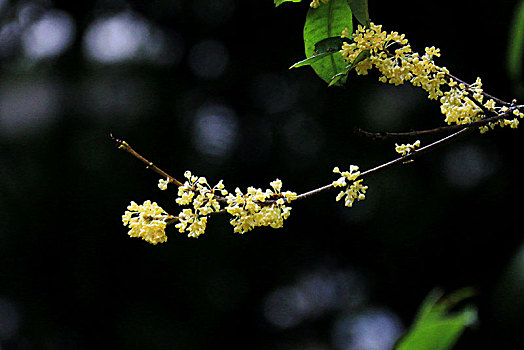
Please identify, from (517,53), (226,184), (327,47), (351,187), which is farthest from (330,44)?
(226,184)

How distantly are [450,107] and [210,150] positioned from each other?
227cm

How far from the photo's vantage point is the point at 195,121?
282 centimetres

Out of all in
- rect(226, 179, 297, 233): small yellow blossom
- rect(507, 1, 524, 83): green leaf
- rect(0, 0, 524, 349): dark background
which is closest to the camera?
rect(507, 1, 524, 83): green leaf

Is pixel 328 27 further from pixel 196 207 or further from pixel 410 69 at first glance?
pixel 196 207

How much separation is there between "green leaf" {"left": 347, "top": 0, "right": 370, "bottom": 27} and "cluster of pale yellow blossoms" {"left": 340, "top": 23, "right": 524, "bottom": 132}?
0.01m

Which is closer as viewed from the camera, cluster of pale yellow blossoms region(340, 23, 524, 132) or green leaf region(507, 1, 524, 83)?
green leaf region(507, 1, 524, 83)

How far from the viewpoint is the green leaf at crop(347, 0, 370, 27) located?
514mm

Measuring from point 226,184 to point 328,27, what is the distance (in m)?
2.04

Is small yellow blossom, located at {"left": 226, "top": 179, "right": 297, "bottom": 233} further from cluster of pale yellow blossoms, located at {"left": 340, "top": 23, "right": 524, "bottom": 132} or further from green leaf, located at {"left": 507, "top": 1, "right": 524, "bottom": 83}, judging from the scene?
green leaf, located at {"left": 507, "top": 1, "right": 524, "bottom": 83}

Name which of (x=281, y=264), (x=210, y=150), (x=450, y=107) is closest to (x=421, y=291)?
(x=281, y=264)

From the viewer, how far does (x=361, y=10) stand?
516mm

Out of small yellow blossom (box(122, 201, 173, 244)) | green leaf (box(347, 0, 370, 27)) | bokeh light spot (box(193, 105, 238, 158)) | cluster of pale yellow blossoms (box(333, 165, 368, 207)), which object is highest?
bokeh light spot (box(193, 105, 238, 158))

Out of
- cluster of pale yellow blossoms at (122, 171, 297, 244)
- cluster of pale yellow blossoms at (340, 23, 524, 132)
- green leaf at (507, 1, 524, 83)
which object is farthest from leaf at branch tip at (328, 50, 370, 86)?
green leaf at (507, 1, 524, 83)

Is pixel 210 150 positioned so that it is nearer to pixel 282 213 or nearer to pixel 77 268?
pixel 77 268
